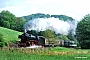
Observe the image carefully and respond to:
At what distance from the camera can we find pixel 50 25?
61219 mm

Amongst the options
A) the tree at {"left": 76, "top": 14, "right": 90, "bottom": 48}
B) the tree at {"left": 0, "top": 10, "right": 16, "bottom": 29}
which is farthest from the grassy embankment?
the tree at {"left": 0, "top": 10, "right": 16, "bottom": 29}

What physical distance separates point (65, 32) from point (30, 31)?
14.1m

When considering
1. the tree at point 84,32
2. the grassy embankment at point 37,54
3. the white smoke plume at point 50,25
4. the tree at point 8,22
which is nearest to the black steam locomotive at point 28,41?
the tree at point 84,32

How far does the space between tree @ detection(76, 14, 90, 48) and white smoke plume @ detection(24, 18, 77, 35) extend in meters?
9.13

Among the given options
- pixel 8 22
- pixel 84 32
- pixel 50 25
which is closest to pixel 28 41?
pixel 84 32

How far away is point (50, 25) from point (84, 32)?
1264 cm

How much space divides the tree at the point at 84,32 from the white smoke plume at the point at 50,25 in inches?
359

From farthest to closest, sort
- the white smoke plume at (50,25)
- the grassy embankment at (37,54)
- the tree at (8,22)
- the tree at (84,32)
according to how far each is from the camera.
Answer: the tree at (8,22) → the white smoke plume at (50,25) → the tree at (84,32) → the grassy embankment at (37,54)

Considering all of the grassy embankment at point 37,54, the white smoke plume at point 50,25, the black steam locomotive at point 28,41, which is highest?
the white smoke plume at point 50,25

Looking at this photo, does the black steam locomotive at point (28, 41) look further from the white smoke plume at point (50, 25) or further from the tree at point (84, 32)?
the white smoke plume at point (50, 25)

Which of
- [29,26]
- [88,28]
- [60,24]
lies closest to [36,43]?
[88,28]

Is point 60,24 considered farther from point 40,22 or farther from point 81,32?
point 81,32

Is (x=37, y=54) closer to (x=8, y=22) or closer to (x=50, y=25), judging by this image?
(x=50, y=25)

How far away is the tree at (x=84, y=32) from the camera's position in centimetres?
4812
